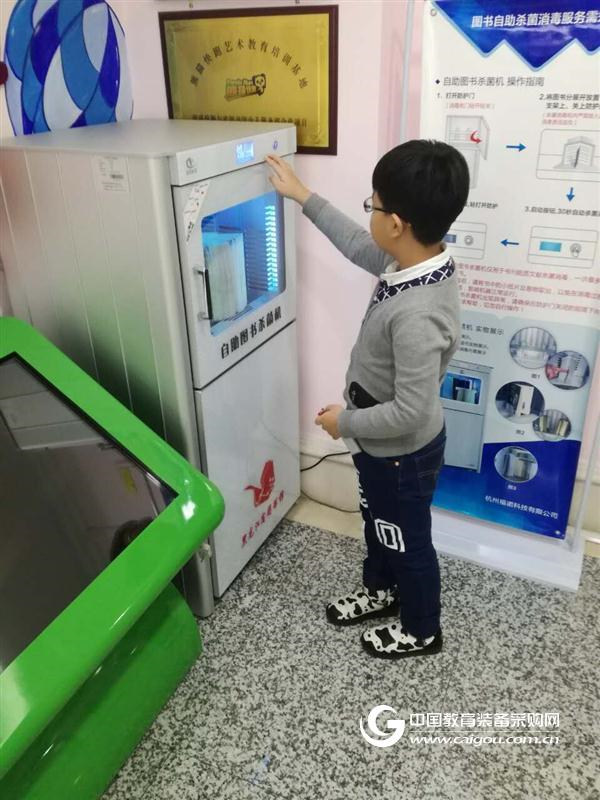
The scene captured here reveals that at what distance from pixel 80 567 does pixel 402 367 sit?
2.33 ft

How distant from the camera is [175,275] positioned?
137 cm

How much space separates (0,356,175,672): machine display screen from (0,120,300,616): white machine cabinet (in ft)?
0.70

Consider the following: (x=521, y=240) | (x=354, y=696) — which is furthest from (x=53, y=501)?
(x=521, y=240)

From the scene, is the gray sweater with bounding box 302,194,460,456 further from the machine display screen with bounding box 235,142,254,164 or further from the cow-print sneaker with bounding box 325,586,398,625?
the cow-print sneaker with bounding box 325,586,398,625

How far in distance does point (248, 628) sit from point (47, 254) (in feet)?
3.56

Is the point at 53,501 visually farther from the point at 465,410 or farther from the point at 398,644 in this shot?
the point at 465,410

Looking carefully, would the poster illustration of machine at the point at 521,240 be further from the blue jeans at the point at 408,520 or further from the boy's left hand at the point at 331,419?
the boy's left hand at the point at 331,419

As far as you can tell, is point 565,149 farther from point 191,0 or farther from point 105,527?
point 105,527

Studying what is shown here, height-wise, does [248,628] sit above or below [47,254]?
below

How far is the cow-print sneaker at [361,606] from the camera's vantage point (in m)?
1.74

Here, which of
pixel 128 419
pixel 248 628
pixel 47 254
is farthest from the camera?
pixel 248 628

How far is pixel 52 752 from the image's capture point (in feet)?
3.94

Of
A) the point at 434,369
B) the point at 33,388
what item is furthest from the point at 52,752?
the point at 434,369

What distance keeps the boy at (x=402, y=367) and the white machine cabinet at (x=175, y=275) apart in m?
0.20
